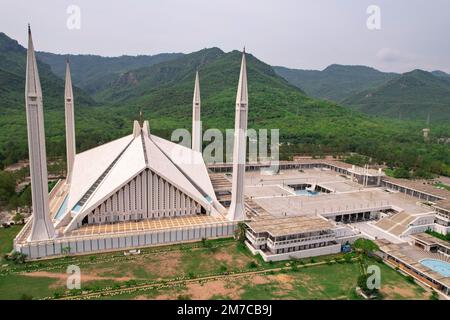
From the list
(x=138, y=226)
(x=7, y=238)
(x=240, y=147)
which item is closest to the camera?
(x=7, y=238)

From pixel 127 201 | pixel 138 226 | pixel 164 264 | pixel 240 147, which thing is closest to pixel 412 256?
pixel 240 147

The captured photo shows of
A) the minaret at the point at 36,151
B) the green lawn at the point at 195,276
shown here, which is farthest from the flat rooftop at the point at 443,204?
the minaret at the point at 36,151

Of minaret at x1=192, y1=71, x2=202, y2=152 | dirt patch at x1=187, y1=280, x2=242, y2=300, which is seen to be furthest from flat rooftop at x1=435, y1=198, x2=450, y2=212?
minaret at x1=192, y1=71, x2=202, y2=152

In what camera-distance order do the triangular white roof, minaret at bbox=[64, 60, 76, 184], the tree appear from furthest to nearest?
minaret at bbox=[64, 60, 76, 184] → the tree → the triangular white roof

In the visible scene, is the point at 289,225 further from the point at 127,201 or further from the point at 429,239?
the point at 127,201

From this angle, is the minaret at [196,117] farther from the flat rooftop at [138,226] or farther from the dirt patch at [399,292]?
the dirt patch at [399,292]

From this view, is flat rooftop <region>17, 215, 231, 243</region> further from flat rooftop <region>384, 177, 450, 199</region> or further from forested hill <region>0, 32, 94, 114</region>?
forested hill <region>0, 32, 94, 114</region>

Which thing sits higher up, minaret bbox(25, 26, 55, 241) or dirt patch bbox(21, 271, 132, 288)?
minaret bbox(25, 26, 55, 241)

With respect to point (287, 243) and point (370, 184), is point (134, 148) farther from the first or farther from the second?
point (370, 184)
